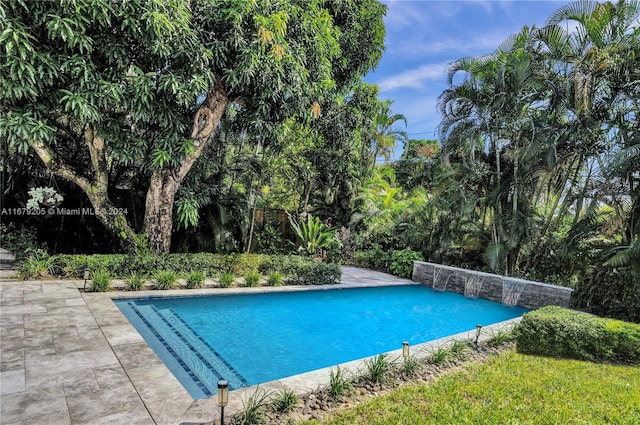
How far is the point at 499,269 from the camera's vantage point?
33.0ft

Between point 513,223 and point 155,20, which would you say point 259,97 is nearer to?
point 155,20

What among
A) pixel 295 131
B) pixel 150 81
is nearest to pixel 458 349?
pixel 150 81

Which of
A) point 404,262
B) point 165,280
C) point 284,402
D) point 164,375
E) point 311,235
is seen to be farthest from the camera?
point 311,235

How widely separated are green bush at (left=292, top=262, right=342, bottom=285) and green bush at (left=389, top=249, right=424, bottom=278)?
2.89 metres

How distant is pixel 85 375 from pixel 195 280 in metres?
4.31

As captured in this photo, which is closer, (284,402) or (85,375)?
(284,402)

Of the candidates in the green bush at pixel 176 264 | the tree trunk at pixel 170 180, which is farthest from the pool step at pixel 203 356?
the tree trunk at pixel 170 180

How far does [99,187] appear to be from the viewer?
27.6 feet

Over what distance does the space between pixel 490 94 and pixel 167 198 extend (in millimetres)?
8909

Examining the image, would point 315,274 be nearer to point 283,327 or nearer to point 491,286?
point 283,327

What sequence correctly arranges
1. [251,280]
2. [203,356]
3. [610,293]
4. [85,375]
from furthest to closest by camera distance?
[251,280], [610,293], [203,356], [85,375]

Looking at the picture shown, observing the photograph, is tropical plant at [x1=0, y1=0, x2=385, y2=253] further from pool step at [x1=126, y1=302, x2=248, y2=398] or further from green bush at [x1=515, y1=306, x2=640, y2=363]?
green bush at [x1=515, y1=306, x2=640, y2=363]

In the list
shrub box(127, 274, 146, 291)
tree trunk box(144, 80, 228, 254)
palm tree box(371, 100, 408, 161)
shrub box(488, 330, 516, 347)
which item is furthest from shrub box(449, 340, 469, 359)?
palm tree box(371, 100, 408, 161)

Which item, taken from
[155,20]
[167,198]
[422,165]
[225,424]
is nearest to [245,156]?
[167,198]
